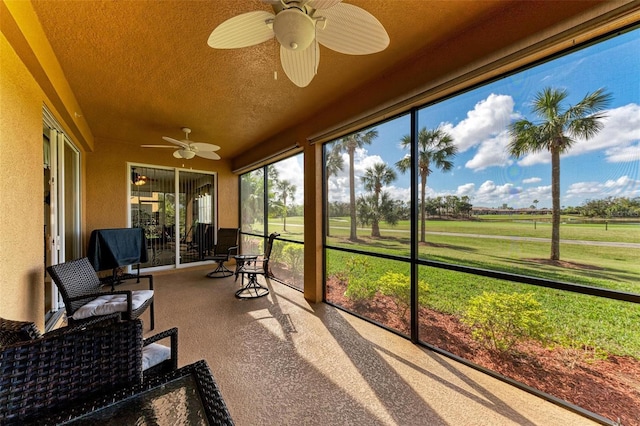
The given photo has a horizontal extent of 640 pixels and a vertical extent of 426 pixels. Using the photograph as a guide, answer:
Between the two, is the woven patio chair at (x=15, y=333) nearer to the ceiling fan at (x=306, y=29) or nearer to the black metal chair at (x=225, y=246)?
the ceiling fan at (x=306, y=29)

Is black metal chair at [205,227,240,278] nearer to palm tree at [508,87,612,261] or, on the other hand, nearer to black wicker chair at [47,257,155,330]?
black wicker chair at [47,257,155,330]

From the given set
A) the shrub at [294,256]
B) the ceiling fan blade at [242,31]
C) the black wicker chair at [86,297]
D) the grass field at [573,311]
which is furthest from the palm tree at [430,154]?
the black wicker chair at [86,297]

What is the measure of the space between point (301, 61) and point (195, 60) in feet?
4.10

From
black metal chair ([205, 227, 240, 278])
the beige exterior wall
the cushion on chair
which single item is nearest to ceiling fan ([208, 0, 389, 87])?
the beige exterior wall

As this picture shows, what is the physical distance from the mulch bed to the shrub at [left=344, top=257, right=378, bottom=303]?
0.74m

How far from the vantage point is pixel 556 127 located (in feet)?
5.88

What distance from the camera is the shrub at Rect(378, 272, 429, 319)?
2.82 m

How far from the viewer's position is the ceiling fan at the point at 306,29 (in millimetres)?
1163

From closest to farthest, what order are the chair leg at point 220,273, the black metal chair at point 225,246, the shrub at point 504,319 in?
the shrub at point 504,319 → the chair leg at point 220,273 → the black metal chair at point 225,246

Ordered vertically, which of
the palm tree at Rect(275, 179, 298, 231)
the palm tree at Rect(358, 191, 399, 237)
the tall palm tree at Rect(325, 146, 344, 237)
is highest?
the tall palm tree at Rect(325, 146, 344, 237)

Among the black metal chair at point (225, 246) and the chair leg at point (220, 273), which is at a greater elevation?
the black metal chair at point (225, 246)

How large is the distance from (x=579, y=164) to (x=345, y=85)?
210 cm

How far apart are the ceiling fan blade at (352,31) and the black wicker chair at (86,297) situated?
2735mm

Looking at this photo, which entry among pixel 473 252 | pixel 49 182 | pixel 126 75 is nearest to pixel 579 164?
pixel 473 252
